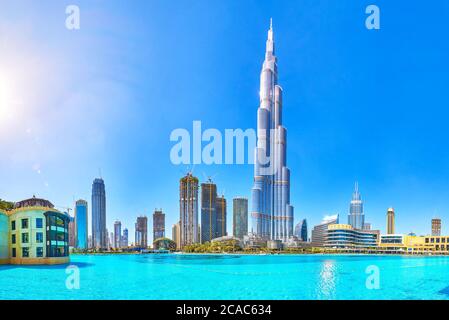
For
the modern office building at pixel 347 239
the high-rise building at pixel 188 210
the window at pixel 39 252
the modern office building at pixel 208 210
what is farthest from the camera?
the modern office building at pixel 208 210

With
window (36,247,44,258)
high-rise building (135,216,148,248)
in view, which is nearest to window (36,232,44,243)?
window (36,247,44,258)

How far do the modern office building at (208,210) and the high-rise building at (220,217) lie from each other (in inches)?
41.5

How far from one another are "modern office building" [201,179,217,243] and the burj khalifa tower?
18.6m

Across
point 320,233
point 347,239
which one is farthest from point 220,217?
point 347,239

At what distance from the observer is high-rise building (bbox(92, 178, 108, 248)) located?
5198 cm

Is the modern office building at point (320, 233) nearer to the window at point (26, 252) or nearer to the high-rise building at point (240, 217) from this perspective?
the high-rise building at point (240, 217)

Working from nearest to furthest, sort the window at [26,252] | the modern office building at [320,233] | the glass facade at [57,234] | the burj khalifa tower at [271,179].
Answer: the window at [26,252] < the glass facade at [57,234] < the modern office building at [320,233] < the burj khalifa tower at [271,179]

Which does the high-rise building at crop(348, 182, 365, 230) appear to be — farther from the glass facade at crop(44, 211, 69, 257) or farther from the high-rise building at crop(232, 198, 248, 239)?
the glass facade at crop(44, 211, 69, 257)

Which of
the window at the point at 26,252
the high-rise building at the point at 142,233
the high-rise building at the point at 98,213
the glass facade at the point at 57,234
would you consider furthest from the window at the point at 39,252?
the high-rise building at the point at 142,233

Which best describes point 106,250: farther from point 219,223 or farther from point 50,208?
point 50,208

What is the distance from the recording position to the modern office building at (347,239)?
290 feet

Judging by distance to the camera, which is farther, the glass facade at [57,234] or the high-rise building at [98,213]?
the high-rise building at [98,213]
